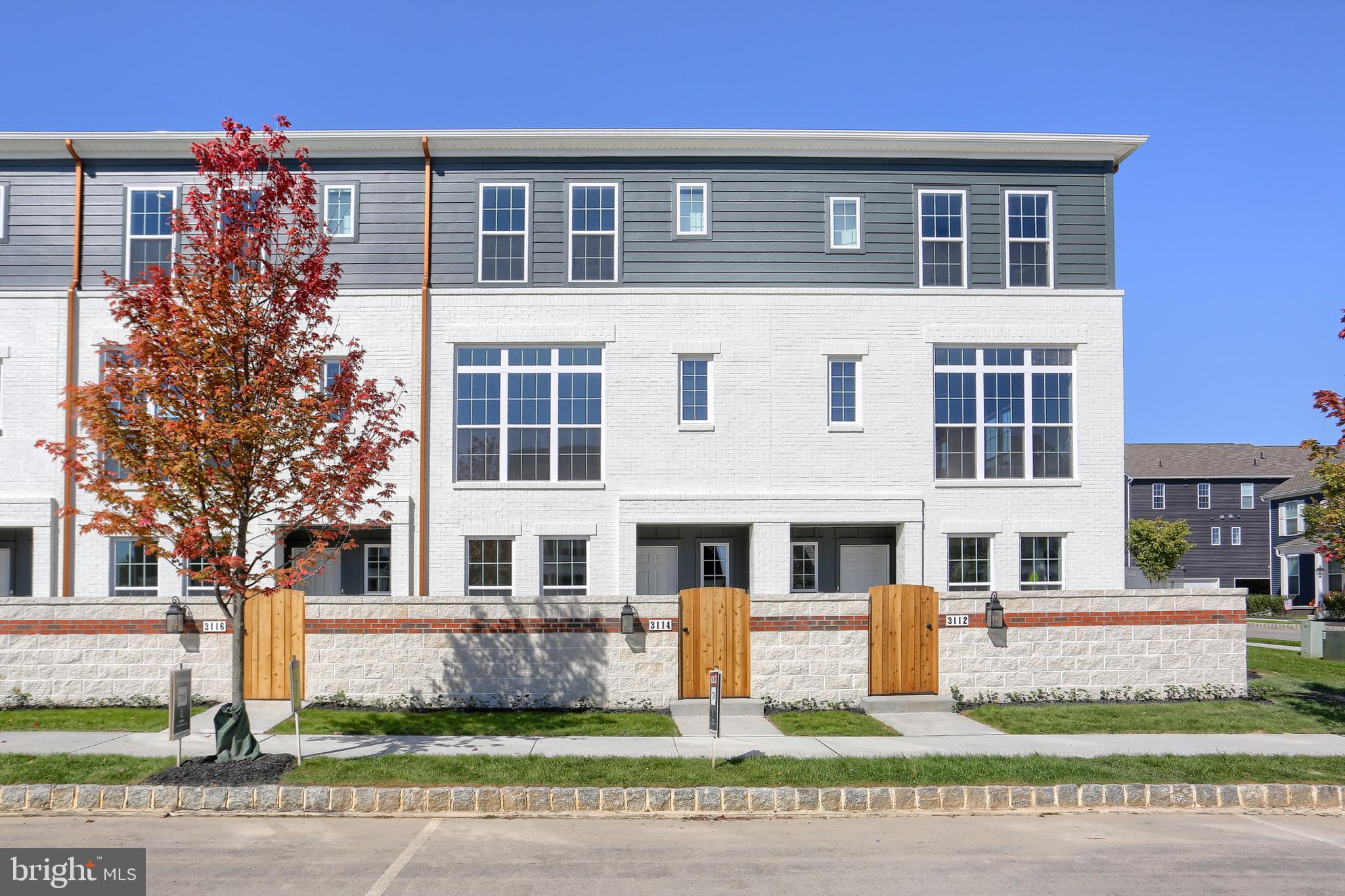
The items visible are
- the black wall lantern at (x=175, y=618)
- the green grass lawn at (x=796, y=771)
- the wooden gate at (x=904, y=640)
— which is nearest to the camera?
the green grass lawn at (x=796, y=771)

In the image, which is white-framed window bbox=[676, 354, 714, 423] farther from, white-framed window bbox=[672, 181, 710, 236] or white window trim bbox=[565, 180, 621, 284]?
white-framed window bbox=[672, 181, 710, 236]

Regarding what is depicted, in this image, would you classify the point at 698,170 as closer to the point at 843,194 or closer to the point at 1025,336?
the point at 843,194

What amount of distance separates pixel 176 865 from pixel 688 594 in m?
8.33

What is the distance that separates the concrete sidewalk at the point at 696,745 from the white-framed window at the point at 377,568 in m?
7.26

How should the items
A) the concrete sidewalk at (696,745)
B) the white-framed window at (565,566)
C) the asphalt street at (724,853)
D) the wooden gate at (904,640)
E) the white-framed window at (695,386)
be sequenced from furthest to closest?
the white-framed window at (695,386) → the white-framed window at (565,566) → the wooden gate at (904,640) → the concrete sidewalk at (696,745) → the asphalt street at (724,853)

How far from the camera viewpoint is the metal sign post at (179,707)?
11.0 metres

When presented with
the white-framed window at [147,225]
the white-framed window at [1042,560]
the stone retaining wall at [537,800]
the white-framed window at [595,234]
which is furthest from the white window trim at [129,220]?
the white-framed window at [1042,560]

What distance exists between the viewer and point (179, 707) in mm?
11094

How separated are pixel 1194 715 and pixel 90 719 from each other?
626 inches

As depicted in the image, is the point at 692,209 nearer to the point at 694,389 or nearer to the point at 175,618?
the point at 694,389

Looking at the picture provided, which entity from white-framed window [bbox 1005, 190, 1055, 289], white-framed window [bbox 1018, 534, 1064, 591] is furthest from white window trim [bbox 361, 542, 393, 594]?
white-framed window [bbox 1005, 190, 1055, 289]

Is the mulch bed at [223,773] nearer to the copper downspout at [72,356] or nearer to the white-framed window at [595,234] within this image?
the copper downspout at [72,356]

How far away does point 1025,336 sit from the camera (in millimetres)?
20344

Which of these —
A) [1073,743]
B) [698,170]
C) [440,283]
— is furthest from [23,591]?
[1073,743]
